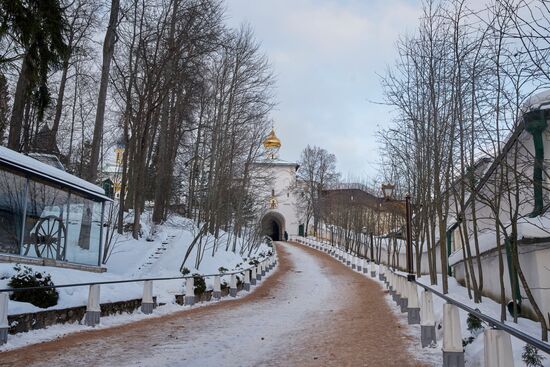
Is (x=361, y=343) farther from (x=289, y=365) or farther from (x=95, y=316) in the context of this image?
(x=95, y=316)

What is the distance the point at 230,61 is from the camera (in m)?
29.7

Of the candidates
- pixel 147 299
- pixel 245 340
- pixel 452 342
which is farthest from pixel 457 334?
pixel 147 299

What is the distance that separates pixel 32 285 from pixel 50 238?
13.5 feet

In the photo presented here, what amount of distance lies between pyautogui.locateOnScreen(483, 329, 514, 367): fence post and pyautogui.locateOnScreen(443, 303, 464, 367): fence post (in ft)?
6.01

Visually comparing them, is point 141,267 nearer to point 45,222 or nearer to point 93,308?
point 45,222

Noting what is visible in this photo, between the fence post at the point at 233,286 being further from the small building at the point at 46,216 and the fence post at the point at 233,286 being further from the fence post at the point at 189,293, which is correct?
the small building at the point at 46,216

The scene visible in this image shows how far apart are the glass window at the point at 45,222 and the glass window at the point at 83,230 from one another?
1.11 ft

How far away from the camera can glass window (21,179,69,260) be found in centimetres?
1297

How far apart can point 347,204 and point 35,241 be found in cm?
3733

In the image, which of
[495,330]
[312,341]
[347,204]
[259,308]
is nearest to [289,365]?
[312,341]

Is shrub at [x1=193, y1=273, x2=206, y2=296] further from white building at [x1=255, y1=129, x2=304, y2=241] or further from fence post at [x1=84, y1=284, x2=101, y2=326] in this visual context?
white building at [x1=255, y1=129, x2=304, y2=241]

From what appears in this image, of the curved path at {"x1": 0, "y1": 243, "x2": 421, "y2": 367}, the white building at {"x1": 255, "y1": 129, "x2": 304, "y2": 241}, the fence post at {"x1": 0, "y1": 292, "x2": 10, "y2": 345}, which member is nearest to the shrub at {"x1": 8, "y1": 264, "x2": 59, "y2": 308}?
the curved path at {"x1": 0, "y1": 243, "x2": 421, "y2": 367}

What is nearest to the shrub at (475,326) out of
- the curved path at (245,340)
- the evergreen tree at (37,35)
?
the curved path at (245,340)

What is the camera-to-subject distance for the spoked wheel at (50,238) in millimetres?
13318
